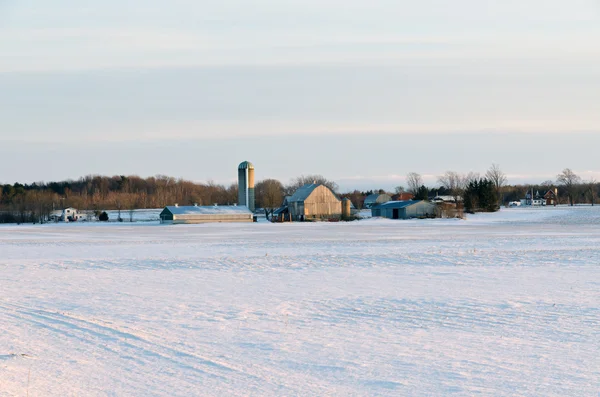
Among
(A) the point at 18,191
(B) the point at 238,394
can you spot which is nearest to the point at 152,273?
(B) the point at 238,394

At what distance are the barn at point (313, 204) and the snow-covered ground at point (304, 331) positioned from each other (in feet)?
221

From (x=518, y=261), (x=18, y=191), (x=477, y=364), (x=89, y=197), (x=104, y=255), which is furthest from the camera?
(x=89, y=197)

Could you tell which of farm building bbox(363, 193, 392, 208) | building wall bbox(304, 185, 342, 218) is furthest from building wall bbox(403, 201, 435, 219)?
farm building bbox(363, 193, 392, 208)

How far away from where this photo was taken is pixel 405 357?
10.2m

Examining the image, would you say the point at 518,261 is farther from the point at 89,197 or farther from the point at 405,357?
the point at 89,197

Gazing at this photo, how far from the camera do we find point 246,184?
10419 centimetres

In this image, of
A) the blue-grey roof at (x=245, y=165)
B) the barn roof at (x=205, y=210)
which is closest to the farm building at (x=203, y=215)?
the barn roof at (x=205, y=210)

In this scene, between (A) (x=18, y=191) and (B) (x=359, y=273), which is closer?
(B) (x=359, y=273)

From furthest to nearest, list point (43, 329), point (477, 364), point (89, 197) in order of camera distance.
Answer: point (89, 197), point (43, 329), point (477, 364)

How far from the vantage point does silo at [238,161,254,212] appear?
10412cm

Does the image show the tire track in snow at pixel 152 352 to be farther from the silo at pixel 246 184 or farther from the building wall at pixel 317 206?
the silo at pixel 246 184

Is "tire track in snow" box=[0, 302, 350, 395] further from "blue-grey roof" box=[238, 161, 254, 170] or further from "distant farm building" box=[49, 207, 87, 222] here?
"distant farm building" box=[49, 207, 87, 222]

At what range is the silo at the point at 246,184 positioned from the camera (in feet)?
342

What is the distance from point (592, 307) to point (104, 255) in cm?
2210
